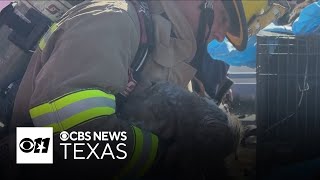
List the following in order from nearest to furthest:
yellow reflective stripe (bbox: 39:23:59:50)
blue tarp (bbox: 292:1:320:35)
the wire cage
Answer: yellow reflective stripe (bbox: 39:23:59:50) → the wire cage → blue tarp (bbox: 292:1:320:35)

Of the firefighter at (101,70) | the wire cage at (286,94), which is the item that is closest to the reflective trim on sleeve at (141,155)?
the firefighter at (101,70)

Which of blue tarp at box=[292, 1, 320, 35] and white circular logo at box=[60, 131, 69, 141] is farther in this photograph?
blue tarp at box=[292, 1, 320, 35]

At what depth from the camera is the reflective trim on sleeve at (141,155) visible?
1.39m

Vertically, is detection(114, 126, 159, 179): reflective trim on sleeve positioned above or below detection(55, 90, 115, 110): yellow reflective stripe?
below

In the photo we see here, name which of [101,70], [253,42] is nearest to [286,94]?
[253,42]

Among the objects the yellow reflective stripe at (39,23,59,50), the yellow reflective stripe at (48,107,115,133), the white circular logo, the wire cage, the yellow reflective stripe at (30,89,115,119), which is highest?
the yellow reflective stripe at (39,23,59,50)

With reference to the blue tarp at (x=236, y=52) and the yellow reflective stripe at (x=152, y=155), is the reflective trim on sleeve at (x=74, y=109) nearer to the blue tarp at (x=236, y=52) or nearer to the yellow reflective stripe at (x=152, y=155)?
the yellow reflective stripe at (x=152, y=155)

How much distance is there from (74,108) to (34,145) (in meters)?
0.26

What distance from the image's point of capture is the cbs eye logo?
141 cm

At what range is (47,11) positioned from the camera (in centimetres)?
149

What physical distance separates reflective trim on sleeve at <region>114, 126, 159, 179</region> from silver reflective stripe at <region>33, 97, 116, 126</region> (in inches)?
5.1

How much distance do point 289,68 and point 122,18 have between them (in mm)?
833

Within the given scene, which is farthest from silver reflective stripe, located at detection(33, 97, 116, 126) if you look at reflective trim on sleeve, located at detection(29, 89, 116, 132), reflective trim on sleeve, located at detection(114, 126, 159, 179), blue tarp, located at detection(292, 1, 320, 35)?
blue tarp, located at detection(292, 1, 320, 35)

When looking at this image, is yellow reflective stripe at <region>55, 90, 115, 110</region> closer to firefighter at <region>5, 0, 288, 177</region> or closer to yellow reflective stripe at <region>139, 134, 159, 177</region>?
firefighter at <region>5, 0, 288, 177</region>
